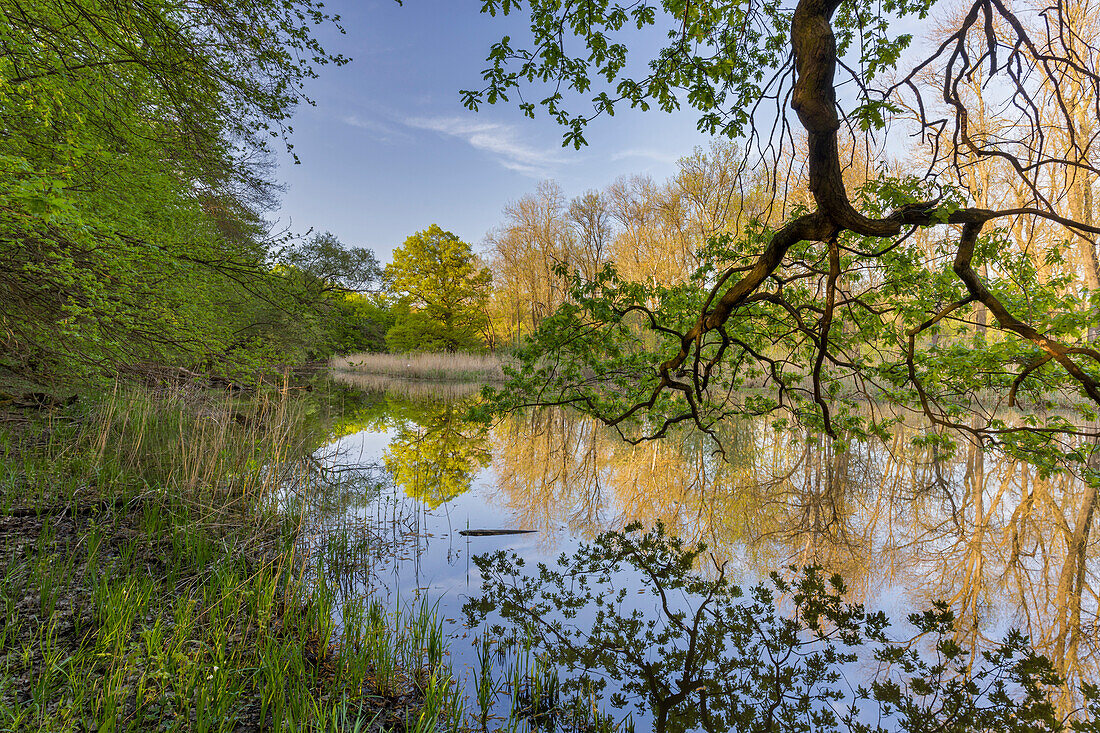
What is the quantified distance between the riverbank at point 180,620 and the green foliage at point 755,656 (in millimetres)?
854

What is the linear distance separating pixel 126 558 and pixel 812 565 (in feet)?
16.0

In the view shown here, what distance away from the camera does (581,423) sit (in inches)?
484

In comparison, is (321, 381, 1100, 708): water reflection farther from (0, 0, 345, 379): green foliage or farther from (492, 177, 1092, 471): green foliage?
(0, 0, 345, 379): green foliage

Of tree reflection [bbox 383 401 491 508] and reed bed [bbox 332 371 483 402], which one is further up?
reed bed [bbox 332 371 483 402]

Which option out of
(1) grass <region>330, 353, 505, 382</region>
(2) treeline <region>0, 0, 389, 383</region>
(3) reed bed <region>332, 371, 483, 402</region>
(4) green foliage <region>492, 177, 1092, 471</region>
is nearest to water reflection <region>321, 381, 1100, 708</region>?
(4) green foliage <region>492, 177, 1092, 471</region>

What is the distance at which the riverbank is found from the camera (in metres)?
1.77

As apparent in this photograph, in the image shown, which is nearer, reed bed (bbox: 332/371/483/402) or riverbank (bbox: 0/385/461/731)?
riverbank (bbox: 0/385/461/731)

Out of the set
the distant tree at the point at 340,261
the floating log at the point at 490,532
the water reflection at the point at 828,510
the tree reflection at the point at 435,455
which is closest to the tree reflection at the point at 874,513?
the water reflection at the point at 828,510

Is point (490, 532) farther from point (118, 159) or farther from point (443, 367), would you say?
point (443, 367)

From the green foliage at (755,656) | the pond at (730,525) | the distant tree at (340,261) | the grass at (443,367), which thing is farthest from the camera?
the distant tree at (340,261)

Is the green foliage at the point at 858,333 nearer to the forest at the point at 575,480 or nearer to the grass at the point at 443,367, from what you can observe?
the forest at the point at 575,480

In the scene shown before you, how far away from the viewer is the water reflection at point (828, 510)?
357 cm

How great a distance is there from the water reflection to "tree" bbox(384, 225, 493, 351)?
21599 mm

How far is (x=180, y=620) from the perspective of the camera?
208cm
